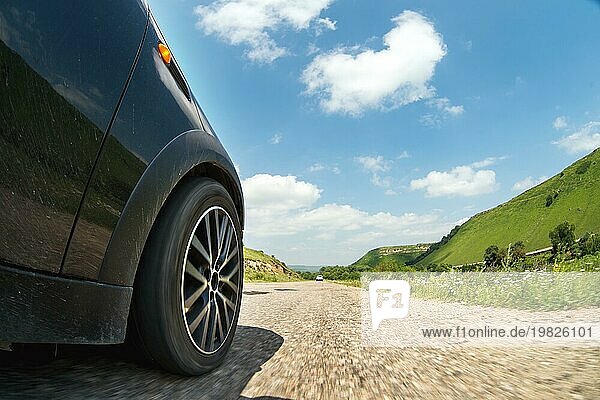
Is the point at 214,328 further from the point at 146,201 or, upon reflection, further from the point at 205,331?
the point at 146,201

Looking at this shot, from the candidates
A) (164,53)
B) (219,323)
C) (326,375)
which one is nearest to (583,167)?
(326,375)

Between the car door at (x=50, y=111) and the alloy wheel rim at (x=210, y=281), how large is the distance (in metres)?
0.72

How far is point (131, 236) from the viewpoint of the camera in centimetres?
174

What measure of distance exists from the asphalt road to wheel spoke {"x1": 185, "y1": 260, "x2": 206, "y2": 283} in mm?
470

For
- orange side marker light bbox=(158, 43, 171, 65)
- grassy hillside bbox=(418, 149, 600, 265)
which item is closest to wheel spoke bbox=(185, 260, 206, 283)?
orange side marker light bbox=(158, 43, 171, 65)

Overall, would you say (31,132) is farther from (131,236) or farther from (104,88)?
(131,236)

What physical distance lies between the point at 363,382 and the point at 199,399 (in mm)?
792

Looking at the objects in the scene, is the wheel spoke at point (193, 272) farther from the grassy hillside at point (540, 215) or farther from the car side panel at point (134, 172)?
the grassy hillside at point (540, 215)

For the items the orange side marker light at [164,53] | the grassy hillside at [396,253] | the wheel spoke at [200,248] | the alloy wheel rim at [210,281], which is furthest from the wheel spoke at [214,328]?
the grassy hillside at [396,253]

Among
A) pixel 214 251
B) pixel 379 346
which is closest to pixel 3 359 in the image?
pixel 214 251

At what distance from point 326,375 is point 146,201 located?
49.2 inches

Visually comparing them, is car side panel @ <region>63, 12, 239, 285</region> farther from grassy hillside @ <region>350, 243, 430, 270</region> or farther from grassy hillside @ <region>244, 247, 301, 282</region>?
grassy hillside @ <region>350, 243, 430, 270</region>

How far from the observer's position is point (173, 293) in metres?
1.92

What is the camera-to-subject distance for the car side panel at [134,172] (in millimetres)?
1543
